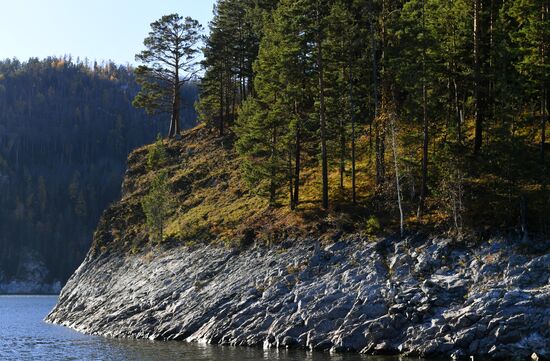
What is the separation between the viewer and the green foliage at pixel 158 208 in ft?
208

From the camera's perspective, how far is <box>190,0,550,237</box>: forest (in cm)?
4409

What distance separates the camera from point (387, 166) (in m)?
53.4

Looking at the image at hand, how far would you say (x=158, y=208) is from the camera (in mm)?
64562

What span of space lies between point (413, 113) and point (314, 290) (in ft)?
55.0

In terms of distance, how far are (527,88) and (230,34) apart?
4313 centimetres

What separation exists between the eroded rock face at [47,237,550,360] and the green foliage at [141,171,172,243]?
8226 mm

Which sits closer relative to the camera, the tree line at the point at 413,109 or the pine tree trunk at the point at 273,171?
the tree line at the point at 413,109

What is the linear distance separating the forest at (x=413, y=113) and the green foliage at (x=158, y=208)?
1096cm

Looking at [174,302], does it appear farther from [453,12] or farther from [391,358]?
[453,12]

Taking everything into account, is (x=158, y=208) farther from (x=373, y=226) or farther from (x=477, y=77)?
(x=477, y=77)

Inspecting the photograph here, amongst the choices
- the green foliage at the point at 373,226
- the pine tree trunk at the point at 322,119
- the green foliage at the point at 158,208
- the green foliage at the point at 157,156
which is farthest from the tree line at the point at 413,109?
the green foliage at the point at 157,156

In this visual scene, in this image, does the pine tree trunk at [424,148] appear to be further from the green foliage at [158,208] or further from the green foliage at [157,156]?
the green foliage at [157,156]

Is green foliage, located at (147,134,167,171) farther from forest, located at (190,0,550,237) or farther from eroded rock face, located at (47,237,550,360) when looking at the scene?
eroded rock face, located at (47,237,550,360)

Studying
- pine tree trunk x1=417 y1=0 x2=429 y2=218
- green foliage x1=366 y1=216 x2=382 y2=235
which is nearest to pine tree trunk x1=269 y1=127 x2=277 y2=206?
green foliage x1=366 y1=216 x2=382 y2=235
